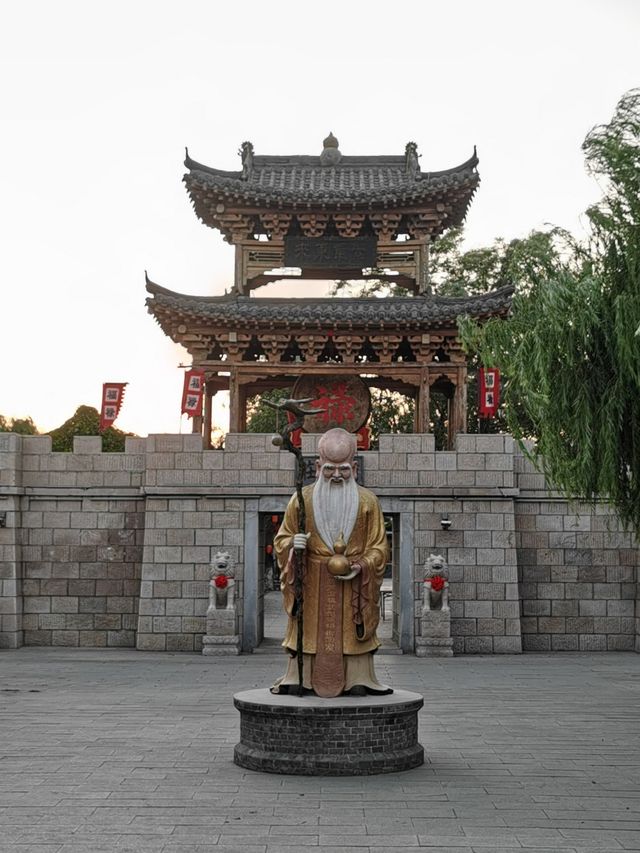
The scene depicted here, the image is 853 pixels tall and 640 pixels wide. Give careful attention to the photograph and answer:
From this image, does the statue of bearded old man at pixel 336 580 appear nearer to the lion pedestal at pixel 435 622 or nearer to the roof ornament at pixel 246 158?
the lion pedestal at pixel 435 622

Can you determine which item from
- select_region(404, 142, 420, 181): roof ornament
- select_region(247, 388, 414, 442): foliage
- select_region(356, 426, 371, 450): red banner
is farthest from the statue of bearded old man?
select_region(247, 388, 414, 442): foliage

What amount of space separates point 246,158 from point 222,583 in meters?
9.88

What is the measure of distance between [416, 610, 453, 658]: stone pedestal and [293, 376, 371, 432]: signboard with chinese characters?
4.86 meters

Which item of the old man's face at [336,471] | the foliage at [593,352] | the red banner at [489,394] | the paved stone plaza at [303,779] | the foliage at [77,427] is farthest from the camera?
the foliage at [77,427]

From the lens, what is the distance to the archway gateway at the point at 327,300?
1884cm

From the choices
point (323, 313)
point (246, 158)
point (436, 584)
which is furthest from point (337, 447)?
point (246, 158)

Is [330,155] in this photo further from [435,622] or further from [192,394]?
[435,622]

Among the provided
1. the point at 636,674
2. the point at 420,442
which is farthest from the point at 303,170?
the point at 636,674

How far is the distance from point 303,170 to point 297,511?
49.9 ft

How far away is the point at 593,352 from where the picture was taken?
9383mm

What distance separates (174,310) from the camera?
18.7 m

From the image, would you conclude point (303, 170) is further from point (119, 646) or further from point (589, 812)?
point (589, 812)

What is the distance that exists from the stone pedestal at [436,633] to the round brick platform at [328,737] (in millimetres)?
7651

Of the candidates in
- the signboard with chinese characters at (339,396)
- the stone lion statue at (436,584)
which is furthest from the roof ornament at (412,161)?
the stone lion statue at (436,584)
